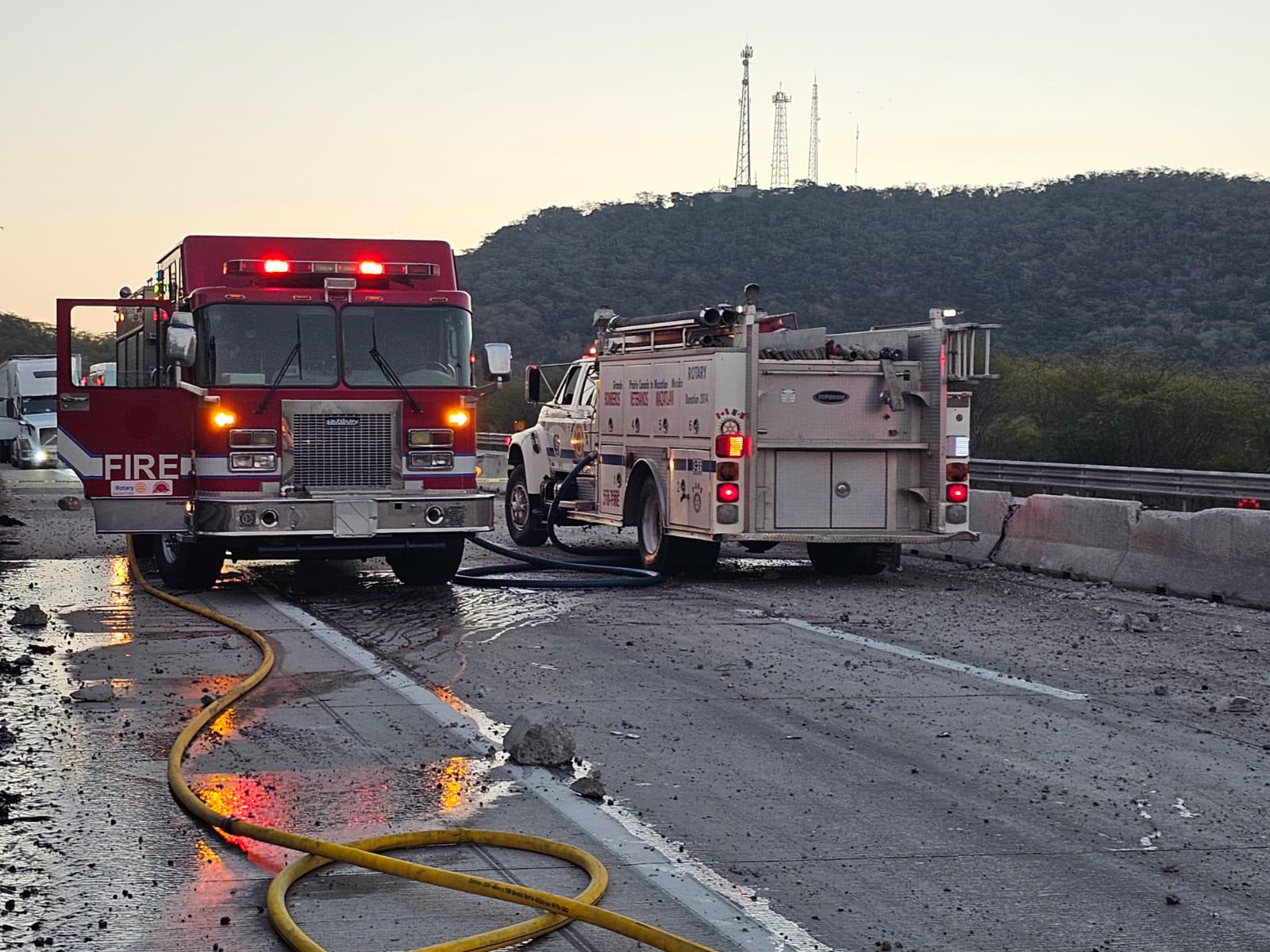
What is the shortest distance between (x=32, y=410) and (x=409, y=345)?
4319cm

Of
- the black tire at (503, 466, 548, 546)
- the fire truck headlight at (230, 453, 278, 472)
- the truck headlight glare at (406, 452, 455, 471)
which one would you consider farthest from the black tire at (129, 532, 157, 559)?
the black tire at (503, 466, 548, 546)

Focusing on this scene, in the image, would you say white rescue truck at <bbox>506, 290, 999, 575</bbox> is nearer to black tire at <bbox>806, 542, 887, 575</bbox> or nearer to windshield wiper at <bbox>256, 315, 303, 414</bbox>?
black tire at <bbox>806, 542, 887, 575</bbox>

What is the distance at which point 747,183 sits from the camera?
302 feet

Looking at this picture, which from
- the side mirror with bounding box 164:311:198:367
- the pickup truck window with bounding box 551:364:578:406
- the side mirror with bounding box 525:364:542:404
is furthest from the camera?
the side mirror with bounding box 525:364:542:404

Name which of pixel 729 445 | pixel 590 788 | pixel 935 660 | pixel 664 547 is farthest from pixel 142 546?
pixel 590 788

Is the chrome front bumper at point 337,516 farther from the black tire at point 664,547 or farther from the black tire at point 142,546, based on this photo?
the black tire at point 142,546

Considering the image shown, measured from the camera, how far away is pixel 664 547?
16031mm

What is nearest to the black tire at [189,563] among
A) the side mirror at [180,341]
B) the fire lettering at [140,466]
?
the fire lettering at [140,466]

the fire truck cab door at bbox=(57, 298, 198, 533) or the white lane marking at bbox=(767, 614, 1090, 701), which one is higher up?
the fire truck cab door at bbox=(57, 298, 198, 533)

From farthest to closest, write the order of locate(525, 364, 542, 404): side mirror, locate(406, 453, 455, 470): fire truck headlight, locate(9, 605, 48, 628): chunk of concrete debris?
locate(525, 364, 542, 404): side mirror → locate(406, 453, 455, 470): fire truck headlight → locate(9, 605, 48, 628): chunk of concrete debris

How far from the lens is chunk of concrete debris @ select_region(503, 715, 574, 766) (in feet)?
24.5

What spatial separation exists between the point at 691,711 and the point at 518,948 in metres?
3.96

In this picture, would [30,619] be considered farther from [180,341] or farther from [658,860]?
[658,860]

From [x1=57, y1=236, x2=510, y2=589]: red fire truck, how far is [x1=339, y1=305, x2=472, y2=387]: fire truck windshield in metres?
0.01
